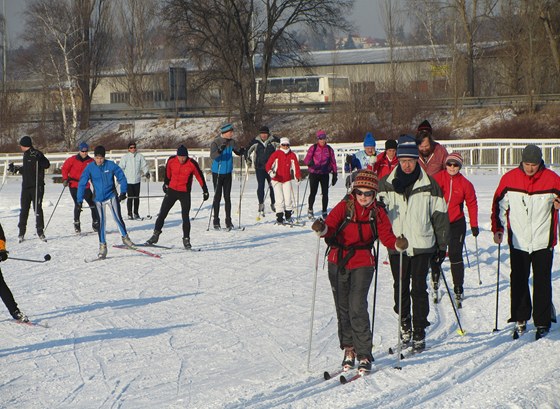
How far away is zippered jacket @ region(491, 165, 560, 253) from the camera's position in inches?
354

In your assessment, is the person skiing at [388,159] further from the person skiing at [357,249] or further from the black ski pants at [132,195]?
the black ski pants at [132,195]

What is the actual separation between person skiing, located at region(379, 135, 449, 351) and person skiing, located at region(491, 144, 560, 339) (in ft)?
3.26

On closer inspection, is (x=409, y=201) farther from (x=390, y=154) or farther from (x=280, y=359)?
(x=390, y=154)

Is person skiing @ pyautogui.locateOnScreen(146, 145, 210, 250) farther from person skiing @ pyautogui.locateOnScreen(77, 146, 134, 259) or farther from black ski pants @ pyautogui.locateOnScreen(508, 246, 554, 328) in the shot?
black ski pants @ pyautogui.locateOnScreen(508, 246, 554, 328)

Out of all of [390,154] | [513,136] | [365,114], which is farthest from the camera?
[365,114]

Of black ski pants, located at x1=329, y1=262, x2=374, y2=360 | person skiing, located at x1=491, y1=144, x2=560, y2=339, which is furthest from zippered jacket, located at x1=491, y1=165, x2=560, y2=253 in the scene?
black ski pants, located at x1=329, y1=262, x2=374, y2=360

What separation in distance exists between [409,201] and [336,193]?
15.4 metres

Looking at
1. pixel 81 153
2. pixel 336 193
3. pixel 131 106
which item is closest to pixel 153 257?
pixel 81 153

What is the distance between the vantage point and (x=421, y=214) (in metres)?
8.42

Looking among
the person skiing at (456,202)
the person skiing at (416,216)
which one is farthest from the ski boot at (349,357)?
the person skiing at (456,202)

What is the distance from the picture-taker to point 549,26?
1790 inches

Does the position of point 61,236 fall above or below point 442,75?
below

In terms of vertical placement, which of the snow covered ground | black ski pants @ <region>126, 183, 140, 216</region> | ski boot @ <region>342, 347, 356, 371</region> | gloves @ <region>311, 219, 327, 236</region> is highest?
gloves @ <region>311, 219, 327, 236</region>

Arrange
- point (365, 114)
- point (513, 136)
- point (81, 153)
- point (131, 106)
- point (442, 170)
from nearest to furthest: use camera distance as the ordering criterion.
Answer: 1. point (442, 170)
2. point (81, 153)
3. point (513, 136)
4. point (365, 114)
5. point (131, 106)
